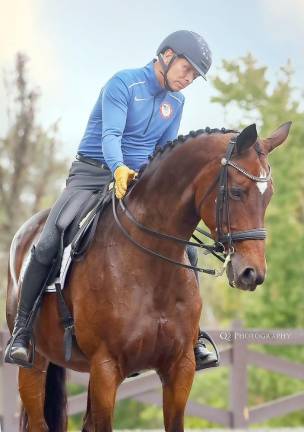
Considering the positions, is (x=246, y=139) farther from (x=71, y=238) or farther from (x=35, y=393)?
(x=35, y=393)

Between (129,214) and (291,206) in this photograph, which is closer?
(129,214)

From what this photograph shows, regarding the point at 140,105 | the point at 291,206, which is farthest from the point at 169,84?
the point at 291,206

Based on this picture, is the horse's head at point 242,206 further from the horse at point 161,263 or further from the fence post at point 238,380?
the fence post at point 238,380

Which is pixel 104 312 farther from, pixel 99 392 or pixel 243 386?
pixel 243 386

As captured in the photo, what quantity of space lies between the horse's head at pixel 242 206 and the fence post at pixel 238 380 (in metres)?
7.59

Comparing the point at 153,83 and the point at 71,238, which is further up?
the point at 153,83

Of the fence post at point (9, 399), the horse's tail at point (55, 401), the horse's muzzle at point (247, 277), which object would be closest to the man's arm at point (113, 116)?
the horse's muzzle at point (247, 277)

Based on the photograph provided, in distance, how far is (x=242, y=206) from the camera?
14.7 feet

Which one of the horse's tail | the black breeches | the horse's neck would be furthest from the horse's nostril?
the horse's tail

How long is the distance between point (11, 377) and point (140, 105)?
668 centimetres

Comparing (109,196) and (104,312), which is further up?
(109,196)

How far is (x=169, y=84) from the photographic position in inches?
205

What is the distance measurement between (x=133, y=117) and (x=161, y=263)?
99 cm

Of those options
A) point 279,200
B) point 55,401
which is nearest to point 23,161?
point 279,200
